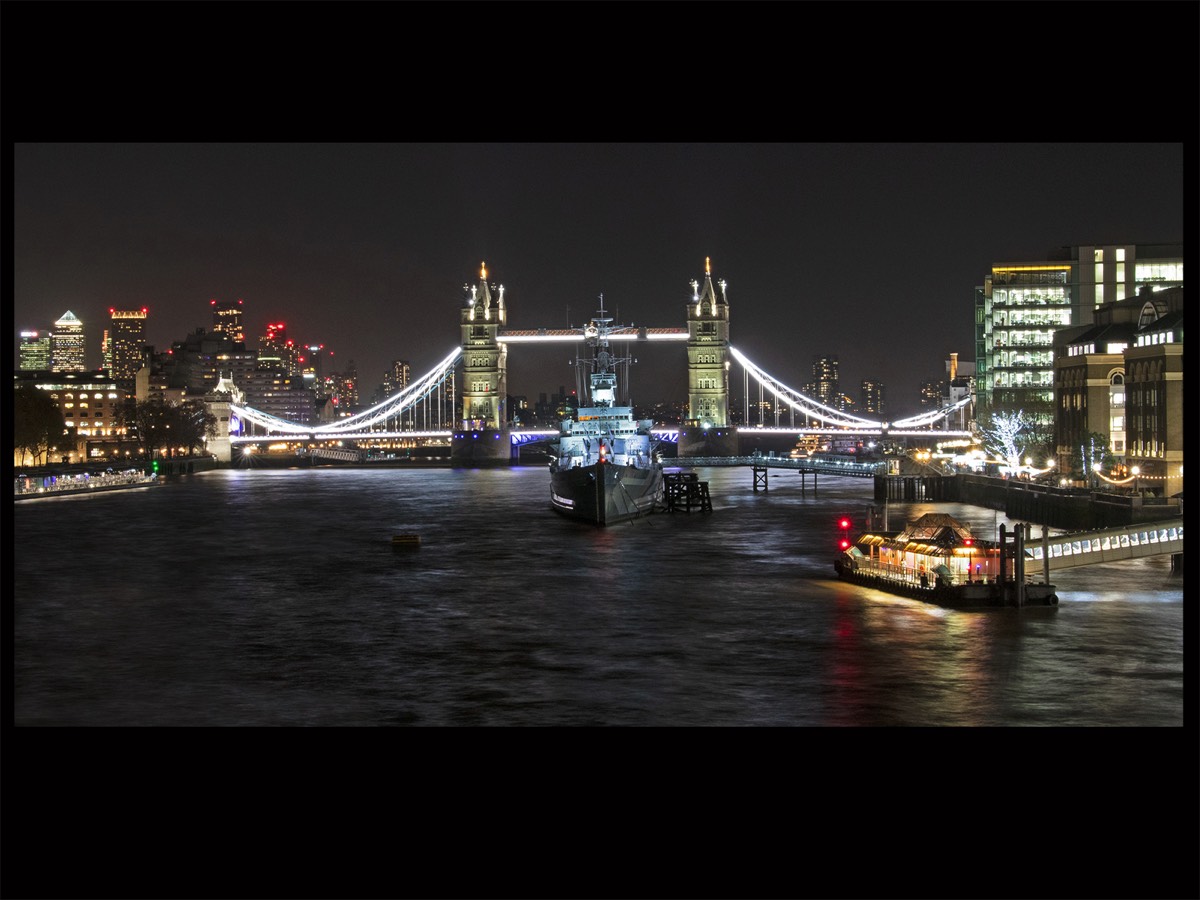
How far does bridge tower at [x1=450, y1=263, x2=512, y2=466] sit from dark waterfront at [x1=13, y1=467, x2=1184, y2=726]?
57844 millimetres

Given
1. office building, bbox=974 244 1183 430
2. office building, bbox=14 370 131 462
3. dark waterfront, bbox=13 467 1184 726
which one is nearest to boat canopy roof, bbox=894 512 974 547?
dark waterfront, bbox=13 467 1184 726

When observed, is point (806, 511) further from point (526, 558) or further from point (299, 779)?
point (299, 779)

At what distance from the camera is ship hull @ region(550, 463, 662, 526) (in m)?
39.3

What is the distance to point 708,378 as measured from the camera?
325 ft

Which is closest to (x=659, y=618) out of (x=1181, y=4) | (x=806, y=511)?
(x=1181, y=4)

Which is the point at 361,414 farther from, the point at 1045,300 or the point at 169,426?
the point at 1045,300

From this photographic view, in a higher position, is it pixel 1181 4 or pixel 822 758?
pixel 1181 4

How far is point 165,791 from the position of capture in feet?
22.8

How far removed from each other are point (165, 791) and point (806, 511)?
127 ft

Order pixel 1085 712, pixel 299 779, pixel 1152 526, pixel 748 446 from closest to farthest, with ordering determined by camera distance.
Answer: pixel 299 779
pixel 1085 712
pixel 1152 526
pixel 748 446

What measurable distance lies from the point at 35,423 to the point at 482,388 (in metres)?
38.4

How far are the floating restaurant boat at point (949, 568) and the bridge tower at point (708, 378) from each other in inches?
2798

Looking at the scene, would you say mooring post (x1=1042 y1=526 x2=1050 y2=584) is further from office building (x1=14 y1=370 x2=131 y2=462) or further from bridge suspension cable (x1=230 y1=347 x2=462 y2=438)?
office building (x1=14 y1=370 x2=131 y2=462)

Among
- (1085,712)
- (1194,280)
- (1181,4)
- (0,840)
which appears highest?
(1181,4)
